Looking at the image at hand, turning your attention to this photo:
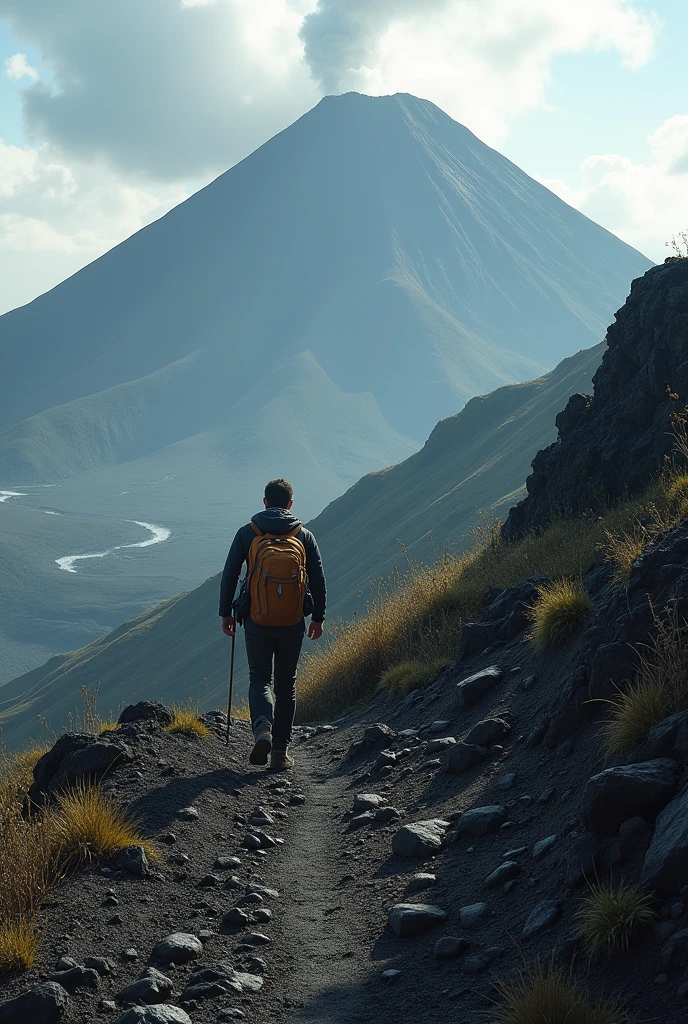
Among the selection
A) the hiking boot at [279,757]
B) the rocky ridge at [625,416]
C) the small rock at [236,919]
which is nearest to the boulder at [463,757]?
the hiking boot at [279,757]

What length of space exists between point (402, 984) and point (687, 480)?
5.58m

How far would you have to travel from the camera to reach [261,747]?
8.12 meters

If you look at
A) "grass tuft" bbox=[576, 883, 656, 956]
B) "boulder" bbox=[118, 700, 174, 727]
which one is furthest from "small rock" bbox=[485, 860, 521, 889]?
"boulder" bbox=[118, 700, 174, 727]

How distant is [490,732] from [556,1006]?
3470mm

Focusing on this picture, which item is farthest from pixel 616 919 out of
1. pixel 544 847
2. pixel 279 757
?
pixel 279 757

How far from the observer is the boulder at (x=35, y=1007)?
12.7 feet

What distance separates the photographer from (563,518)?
12.7 m

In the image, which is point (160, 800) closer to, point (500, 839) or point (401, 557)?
point (500, 839)

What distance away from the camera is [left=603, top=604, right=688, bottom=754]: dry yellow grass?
4.77 m

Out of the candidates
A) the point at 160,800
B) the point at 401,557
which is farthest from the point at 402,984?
the point at 401,557

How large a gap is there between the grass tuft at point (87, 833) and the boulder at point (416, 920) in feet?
5.67

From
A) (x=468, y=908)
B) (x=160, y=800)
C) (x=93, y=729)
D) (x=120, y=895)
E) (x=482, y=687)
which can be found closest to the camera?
(x=468, y=908)

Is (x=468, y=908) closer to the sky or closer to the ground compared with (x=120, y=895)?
closer to the ground

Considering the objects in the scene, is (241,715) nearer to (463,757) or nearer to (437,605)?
(437,605)
